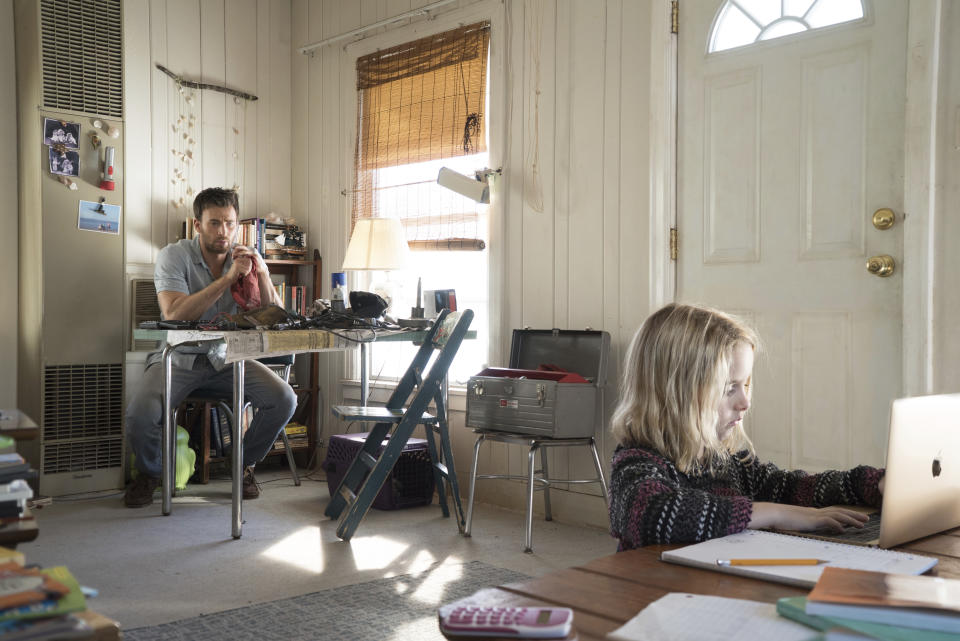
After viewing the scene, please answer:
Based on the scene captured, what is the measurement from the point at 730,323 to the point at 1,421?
1.20 m

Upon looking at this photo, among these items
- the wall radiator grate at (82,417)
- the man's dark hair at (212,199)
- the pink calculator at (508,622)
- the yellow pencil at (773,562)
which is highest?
the man's dark hair at (212,199)

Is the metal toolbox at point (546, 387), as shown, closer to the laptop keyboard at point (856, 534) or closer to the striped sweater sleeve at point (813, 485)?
the striped sweater sleeve at point (813, 485)

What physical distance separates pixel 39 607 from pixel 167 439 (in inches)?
123

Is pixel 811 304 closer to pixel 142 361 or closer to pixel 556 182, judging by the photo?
pixel 556 182

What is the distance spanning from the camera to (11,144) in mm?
4395

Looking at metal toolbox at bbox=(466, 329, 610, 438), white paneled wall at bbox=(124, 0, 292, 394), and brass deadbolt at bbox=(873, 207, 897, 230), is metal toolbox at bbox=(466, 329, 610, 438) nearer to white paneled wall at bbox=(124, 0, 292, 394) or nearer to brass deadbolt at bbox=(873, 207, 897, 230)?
brass deadbolt at bbox=(873, 207, 897, 230)

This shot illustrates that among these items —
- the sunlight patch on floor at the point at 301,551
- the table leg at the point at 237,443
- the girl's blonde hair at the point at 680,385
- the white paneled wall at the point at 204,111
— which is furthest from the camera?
the white paneled wall at the point at 204,111

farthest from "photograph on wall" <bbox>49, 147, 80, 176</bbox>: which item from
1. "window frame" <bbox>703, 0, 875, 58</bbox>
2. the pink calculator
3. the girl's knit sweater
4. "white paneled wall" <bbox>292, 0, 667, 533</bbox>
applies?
the pink calculator

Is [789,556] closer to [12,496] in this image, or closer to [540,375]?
[12,496]

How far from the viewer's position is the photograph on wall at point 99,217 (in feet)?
14.0

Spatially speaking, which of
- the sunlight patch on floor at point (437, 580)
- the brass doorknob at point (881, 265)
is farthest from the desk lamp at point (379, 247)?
the brass doorknob at point (881, 265)

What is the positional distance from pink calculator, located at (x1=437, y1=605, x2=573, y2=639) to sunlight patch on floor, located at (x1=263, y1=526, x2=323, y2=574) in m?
2.38

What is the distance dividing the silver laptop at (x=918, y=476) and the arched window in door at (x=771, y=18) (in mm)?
2135

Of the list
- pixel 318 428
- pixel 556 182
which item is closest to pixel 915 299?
pixel 556 182
